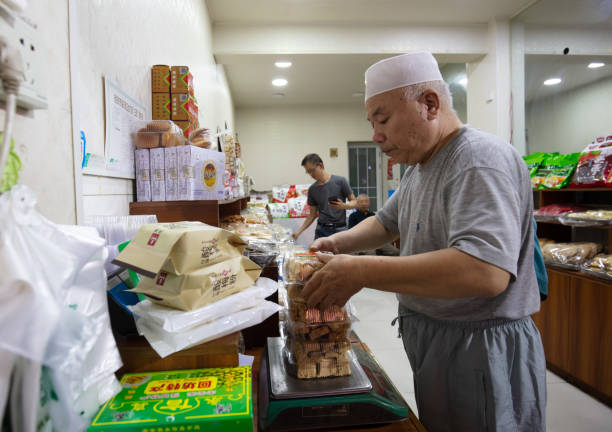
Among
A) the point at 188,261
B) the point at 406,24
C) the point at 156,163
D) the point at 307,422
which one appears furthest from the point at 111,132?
the point at 406,24

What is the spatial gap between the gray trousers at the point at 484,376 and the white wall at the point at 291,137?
6.62 meters

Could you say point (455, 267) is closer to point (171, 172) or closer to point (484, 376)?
point (484, 376)

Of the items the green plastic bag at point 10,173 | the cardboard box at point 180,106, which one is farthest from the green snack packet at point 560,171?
the green plastic bag at point 10,173

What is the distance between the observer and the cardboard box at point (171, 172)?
4.74ft

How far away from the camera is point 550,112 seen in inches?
150

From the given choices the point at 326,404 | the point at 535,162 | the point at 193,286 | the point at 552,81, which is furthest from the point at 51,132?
the point at 552,81

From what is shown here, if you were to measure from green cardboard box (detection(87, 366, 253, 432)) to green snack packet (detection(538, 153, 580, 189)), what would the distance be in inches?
115

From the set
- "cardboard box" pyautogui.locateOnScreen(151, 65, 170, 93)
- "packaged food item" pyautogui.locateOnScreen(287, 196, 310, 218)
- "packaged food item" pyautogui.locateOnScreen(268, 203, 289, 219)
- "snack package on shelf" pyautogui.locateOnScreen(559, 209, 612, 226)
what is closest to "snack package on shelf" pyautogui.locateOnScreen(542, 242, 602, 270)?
"snack package on shelf" pyautogui.locateOnScreen(559, 209, 612, 226)

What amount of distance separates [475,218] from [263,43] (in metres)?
4.01

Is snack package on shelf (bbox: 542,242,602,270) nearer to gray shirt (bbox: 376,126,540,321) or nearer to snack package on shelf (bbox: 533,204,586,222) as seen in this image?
snack package on shelf (bbox: 533,204,586,222)

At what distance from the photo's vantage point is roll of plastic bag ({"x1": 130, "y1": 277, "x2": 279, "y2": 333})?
2.16 feet

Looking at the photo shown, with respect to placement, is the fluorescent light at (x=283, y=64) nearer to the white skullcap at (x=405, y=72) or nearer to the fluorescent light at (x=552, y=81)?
the fluorescent light at (x=552, y=81)

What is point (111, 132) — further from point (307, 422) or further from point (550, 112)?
point (550, 112)

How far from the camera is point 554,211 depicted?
8.98 ft
